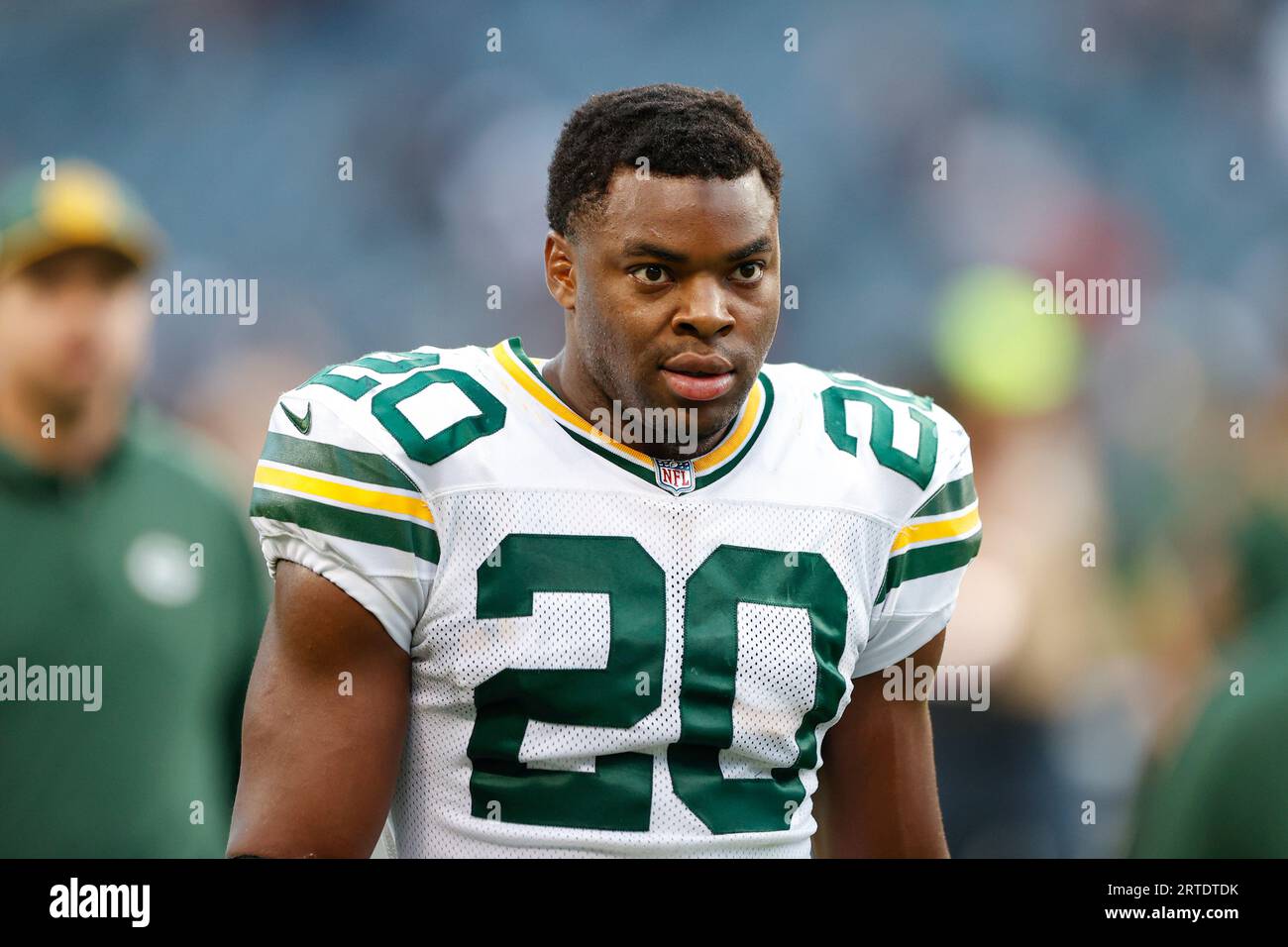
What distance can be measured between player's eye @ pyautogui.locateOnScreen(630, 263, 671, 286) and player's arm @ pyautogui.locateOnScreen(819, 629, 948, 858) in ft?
1.71

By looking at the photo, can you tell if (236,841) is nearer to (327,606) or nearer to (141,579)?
(327,606)

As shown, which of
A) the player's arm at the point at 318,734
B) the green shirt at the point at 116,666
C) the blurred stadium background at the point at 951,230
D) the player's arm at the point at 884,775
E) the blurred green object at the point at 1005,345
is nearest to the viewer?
the player's arm at the point at 318,734

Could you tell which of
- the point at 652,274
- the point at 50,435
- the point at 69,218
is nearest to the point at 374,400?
the point at 652,274

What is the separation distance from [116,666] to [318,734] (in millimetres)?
1256

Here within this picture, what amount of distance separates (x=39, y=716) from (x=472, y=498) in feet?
4.46

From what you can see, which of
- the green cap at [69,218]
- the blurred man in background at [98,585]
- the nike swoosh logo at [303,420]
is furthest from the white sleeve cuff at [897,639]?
the green cap at [69,218]

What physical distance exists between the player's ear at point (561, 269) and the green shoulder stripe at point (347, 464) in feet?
0.93

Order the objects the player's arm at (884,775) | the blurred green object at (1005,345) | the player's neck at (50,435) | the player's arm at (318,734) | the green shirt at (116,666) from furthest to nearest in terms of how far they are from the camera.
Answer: the blurred green object at (1005,345) < the player's neck at (50,435) < the green shirt at (116,666) < the player's arm at (884,775) < the player's arm at (318,734)

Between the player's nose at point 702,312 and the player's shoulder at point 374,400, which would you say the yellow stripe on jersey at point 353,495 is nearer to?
the player's shoulder at point 374,400

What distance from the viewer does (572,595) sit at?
4.71 feet

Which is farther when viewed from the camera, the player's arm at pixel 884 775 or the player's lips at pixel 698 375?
the player's arm at pixel 884 775

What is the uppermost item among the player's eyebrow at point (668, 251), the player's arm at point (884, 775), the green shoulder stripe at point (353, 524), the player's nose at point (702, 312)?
the player's eyebrow at point (668, 251)

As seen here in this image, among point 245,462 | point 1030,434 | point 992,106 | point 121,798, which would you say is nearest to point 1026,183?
point 992,106

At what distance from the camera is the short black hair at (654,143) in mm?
1462
